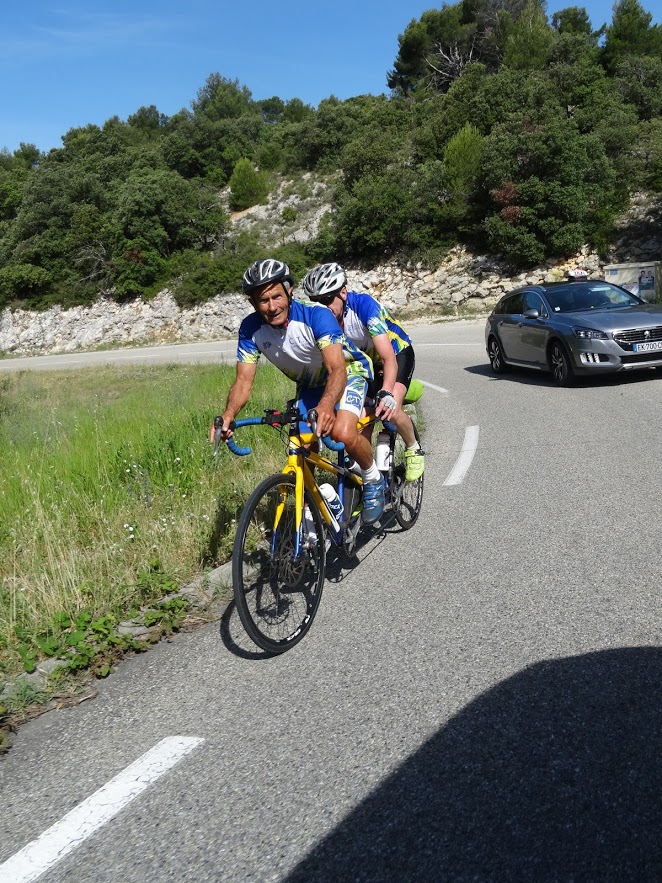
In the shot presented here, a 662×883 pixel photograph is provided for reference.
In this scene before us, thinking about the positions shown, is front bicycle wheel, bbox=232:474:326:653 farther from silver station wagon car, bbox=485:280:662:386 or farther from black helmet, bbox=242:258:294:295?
silver station wagon car, bbox=485:280:662:386

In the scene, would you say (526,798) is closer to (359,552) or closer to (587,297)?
(359,552)

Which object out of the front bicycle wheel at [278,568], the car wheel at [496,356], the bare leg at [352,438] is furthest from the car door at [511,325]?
the front bicycle wheel at [278,568]

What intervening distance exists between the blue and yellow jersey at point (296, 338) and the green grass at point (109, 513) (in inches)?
59.3

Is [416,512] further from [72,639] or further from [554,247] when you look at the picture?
[554,247]

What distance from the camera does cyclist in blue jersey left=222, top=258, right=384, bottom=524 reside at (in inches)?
180

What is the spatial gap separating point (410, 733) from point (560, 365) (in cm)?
1049

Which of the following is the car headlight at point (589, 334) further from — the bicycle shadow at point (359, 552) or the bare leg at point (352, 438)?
the bare leg at point (352, 438)

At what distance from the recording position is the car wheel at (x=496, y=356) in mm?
15075

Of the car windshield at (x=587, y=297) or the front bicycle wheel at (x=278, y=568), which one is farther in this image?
the car windshield at (x=587, y=297)

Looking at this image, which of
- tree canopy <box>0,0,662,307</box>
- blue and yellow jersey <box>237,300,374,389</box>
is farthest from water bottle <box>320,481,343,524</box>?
tree canopy <box>0,0,662,307</box>

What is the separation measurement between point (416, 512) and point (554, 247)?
33.9 metres

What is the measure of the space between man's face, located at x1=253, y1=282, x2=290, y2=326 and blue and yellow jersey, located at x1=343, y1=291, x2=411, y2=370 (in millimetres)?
963

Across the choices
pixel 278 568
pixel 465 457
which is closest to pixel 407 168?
pixel 465 457

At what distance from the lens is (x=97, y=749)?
3.43m
